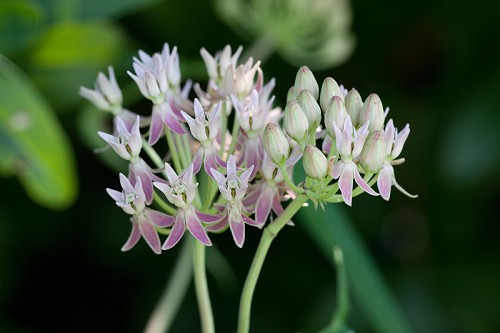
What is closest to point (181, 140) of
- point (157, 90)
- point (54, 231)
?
point (157, 90)

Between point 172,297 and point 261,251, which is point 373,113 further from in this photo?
point 172,297

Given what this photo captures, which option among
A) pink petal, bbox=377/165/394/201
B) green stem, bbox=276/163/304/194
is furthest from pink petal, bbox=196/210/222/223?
pink petal, bbox=377/165/394/201

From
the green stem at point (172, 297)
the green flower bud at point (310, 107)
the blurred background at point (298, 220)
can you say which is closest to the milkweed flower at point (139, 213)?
the green flower bud at point (310, 107)

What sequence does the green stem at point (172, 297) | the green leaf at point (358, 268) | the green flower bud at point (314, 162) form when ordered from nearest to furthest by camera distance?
1. the green flower bud at point (314, 162)
2. the green stem at point (172, 297)
3. the green leaf at point (358, 268)

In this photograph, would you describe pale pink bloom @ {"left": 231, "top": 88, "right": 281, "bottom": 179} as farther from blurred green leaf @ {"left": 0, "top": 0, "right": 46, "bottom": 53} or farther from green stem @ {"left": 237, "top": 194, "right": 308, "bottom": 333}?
blurred green leaf @ {"left": 0, "top": 0, "right": 46, "bottom": 53}

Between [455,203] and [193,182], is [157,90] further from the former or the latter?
[455,203]

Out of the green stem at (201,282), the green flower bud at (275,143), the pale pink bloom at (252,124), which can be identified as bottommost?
the green stem at (201,282)

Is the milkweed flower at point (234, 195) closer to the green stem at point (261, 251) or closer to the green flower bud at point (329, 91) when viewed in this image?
the green stem at point (261, 251)
